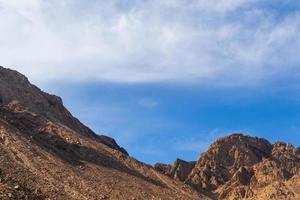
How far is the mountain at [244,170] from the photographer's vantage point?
99938 mm

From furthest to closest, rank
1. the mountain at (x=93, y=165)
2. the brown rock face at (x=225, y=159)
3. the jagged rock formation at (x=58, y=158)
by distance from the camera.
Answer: the brown rock face at (x=225, y=159) < the mountain at (x=93, y=165) < the jagged rock formation at (x=58, y=158)

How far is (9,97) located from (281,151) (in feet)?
204

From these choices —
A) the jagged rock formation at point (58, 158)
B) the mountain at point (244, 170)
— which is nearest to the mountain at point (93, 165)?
the mountain at point (244, 170)

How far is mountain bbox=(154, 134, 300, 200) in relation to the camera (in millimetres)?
99938

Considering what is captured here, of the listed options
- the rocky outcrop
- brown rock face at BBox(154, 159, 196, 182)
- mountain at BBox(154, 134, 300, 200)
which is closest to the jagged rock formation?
the rocky outcrop

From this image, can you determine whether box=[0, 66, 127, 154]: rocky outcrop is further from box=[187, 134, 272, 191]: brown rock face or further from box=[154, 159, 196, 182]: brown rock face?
box=[187, 134, 272, 191]: brown rock face

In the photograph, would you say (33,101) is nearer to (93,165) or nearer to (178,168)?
(93,165)

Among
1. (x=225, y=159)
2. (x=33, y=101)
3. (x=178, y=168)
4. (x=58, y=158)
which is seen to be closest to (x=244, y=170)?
(x=178, y=168)


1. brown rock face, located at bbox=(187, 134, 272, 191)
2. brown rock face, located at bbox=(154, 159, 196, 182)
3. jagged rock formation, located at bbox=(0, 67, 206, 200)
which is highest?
brown rock face, located at bbox=(187, 134, 272, 191)

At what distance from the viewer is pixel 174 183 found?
87688mm

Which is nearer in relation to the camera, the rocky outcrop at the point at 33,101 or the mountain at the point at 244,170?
the rocky outcrop at the point at 33,101

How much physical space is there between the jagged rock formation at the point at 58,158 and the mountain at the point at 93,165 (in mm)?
105

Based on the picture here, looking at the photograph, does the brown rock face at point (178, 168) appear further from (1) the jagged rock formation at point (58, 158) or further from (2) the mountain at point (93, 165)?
(1) the jagged rock formation at point (58, 158)

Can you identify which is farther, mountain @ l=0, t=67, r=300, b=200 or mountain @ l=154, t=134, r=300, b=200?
mountain @ l=154, t=134, r=300, b=200
